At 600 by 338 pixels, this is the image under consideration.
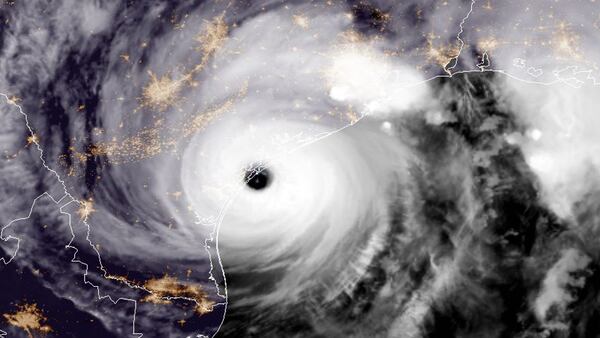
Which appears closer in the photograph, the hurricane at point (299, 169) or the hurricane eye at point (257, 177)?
the hurricane at point (299, 169)

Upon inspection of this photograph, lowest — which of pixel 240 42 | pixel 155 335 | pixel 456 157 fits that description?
pixel 155 335

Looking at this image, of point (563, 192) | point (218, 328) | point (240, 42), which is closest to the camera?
point (240, 42)

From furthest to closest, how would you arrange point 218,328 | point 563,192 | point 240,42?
point 218,328
point 563,192
point 240,42

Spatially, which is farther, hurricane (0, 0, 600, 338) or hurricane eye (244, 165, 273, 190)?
hurricane eye (244, 165, 273, 190)

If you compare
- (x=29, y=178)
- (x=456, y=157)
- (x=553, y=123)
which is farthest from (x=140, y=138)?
(x=553, y=123)

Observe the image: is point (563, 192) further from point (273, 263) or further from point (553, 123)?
point (273, 263)

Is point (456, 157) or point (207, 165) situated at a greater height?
point (456, 157)

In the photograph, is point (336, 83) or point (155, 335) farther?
point (155, 335)

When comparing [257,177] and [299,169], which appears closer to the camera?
[257,177]
